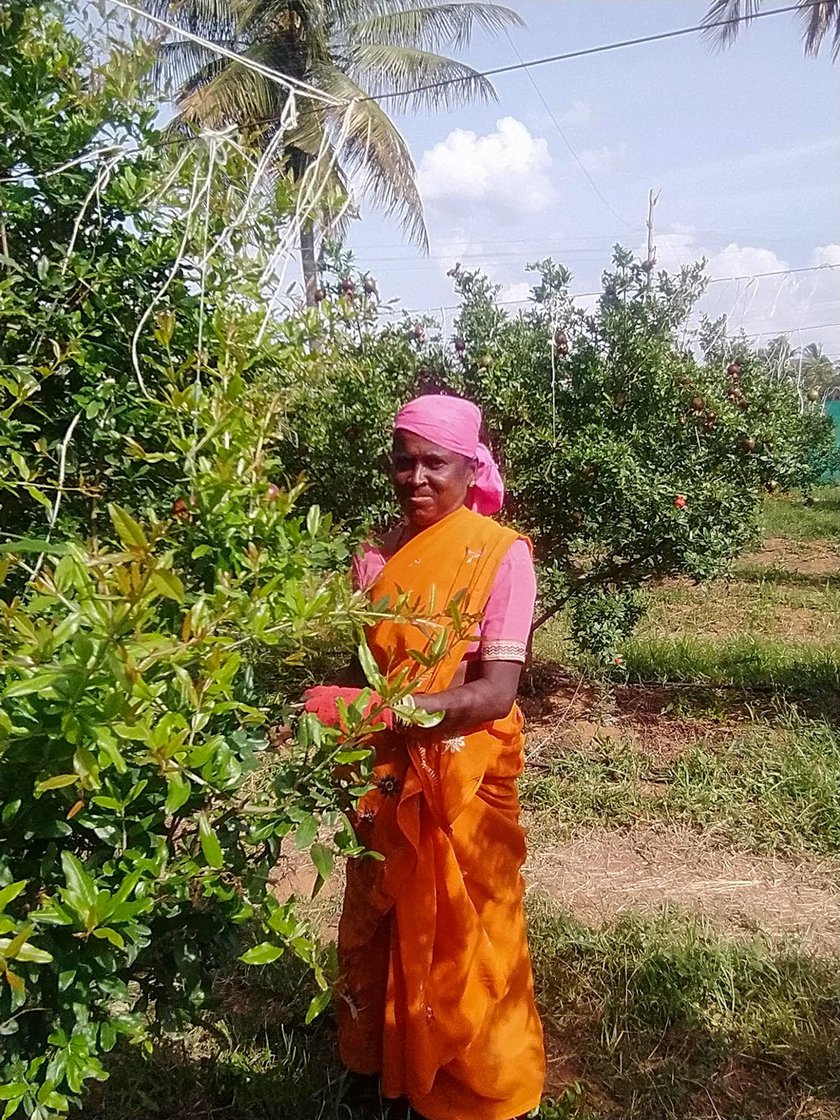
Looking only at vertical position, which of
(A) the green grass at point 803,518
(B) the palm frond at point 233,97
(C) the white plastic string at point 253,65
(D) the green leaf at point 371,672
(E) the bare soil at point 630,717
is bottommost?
(A) the green grass at point 803,518

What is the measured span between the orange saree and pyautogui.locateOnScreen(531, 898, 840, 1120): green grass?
0.46 m

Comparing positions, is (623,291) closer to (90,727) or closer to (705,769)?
(705,769)

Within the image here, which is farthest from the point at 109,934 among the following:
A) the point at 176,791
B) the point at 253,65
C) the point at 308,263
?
the point at 308,263

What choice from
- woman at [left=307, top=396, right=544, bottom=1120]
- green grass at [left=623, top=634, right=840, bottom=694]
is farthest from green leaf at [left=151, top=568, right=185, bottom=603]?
green grass at [left=623, top=634, right=840, bottom=694]

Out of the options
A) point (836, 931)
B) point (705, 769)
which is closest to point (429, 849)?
point (836, 931)

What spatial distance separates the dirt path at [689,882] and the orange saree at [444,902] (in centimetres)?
120

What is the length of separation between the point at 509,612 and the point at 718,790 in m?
2.50

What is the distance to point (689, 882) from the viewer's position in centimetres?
330

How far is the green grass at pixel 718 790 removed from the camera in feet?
11.7

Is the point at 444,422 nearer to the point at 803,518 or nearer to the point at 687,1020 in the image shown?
the point at 687,1020

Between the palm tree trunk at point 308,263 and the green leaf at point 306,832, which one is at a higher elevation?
the palm tree trunk at point 308,263

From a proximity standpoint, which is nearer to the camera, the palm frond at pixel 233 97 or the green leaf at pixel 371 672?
the green leaf at pixel 371 672

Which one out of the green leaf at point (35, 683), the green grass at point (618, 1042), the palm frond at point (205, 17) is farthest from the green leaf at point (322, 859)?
the palm frond at point (205, 17)

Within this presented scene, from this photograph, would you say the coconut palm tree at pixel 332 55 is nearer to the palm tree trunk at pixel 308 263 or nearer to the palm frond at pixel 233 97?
the palm frond at pixel 233 97
